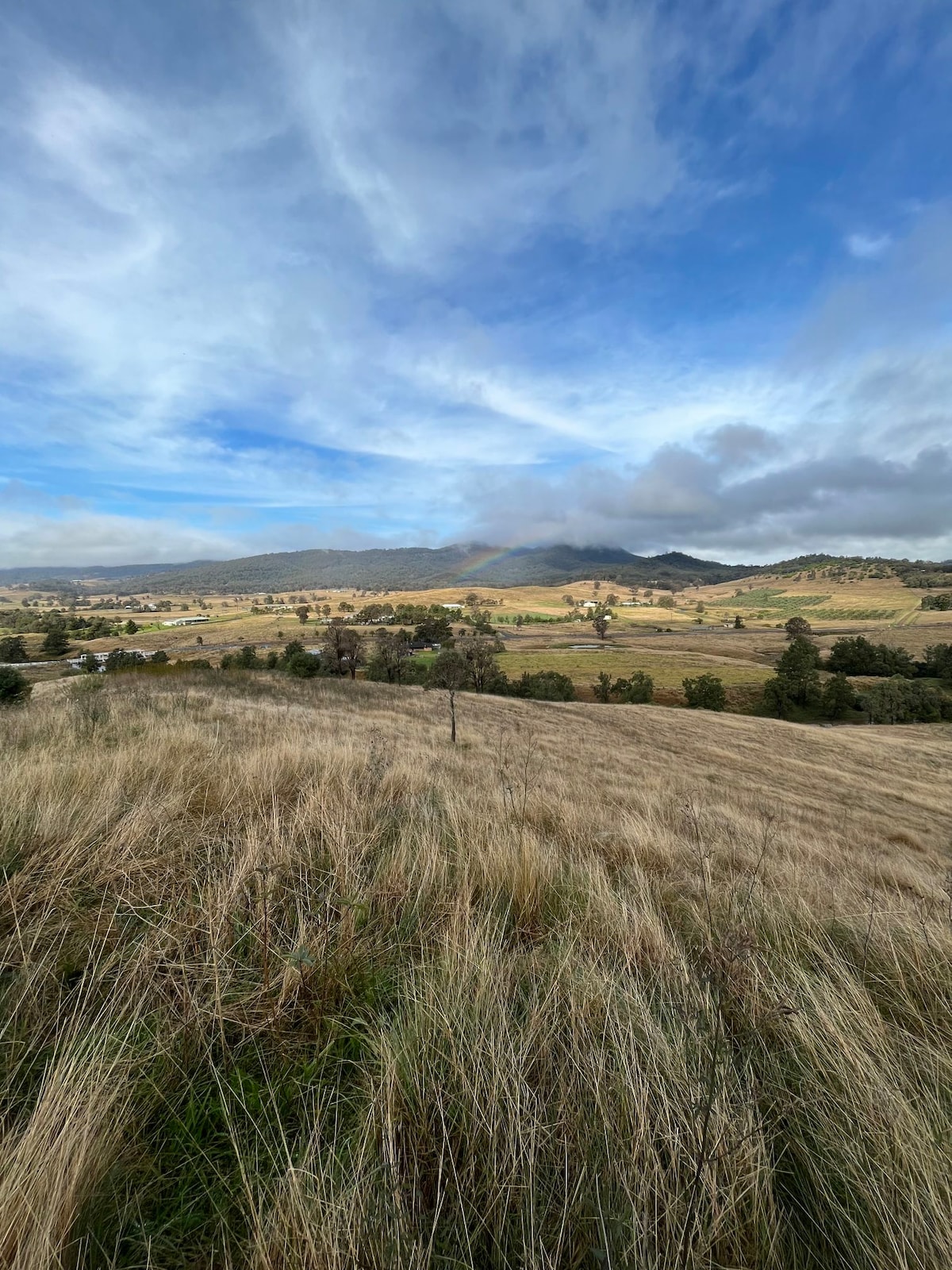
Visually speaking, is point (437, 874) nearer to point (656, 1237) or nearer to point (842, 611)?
point (656, 1237)

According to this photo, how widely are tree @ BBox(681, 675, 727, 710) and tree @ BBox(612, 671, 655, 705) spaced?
436 cm

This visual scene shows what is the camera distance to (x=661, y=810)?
261 inches

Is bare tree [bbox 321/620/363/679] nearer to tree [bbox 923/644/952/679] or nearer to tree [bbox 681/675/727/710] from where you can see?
tree [bbox 681/675/727/710]

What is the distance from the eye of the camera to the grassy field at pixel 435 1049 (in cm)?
122

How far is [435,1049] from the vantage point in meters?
1.70

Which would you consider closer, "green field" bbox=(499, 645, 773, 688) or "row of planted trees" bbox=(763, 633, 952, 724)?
"row of planted trees" bbox=(763, 633, 952, 724)

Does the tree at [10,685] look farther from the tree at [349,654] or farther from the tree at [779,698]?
the tree at [779,698]

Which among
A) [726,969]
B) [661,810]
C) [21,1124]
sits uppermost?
[21,1124]

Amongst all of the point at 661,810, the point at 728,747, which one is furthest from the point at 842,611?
the point at 661,810

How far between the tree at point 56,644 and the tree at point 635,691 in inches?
3269

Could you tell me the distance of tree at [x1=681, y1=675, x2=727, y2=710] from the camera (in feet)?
187

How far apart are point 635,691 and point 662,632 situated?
70659 millimetres

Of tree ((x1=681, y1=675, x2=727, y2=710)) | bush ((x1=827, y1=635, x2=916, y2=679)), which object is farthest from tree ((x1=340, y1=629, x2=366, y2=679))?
bush ((x1=827, y1=635, x2=916, y2=679))

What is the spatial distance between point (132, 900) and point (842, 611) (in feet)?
575
